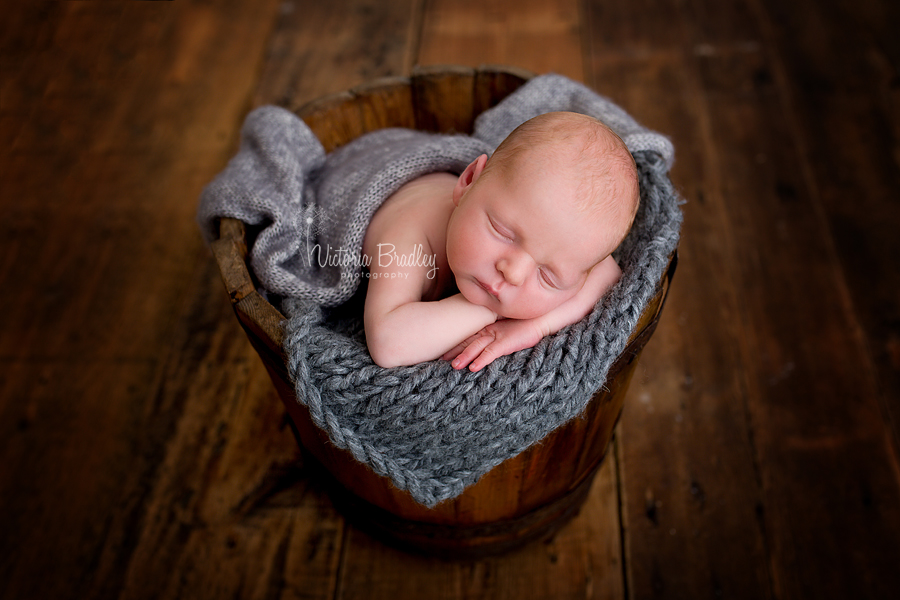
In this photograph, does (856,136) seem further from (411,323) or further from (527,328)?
(411,323)

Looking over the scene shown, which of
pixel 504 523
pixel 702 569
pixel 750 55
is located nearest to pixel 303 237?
pixel 504 523

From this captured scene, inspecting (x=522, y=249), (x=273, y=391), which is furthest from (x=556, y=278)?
(x=273, y=391)

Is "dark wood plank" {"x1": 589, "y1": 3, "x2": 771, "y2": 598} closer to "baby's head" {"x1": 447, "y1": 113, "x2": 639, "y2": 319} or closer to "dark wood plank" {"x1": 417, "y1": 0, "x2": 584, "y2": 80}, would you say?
"dark wood plank" {"x1": 417, "y1": 0, "x2": 584, "y2": 80}

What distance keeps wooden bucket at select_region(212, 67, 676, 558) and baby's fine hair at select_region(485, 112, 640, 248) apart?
12cm

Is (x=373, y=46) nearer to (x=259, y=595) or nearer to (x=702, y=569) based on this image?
(x=259, y=595)

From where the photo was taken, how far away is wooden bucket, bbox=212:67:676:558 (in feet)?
2.50

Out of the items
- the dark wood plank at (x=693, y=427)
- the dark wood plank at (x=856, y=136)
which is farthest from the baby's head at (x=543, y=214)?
the dark wood plank at (x=856, y=136)

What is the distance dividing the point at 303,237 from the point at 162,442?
58cm

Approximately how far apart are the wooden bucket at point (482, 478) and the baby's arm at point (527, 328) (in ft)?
0.30

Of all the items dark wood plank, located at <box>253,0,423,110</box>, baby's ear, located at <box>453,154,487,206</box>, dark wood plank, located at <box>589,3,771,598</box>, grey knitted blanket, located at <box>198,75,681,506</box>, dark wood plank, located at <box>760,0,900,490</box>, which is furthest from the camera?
dark wood plank, located at <box>253,0,423,110</box>

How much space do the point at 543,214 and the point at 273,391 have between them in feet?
2.66

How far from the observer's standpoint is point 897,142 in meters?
1.63

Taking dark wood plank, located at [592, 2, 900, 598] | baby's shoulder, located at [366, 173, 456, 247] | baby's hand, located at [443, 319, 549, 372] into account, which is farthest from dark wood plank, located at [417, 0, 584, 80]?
baby's hand, located at [443, 319, 549, 372]

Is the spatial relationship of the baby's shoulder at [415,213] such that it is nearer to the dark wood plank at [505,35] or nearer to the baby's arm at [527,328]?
the baby's arm at [527,328]
